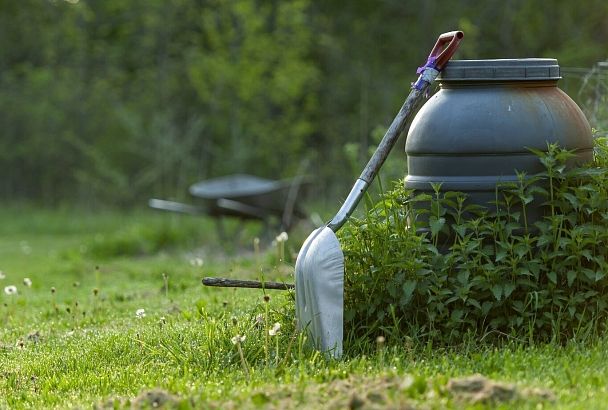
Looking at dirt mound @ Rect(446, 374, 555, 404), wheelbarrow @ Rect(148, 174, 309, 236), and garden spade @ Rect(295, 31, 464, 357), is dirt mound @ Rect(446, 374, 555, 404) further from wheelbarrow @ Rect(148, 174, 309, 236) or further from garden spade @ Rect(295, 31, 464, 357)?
wheelbarrow @ Rect(148, 174, 309, 236)

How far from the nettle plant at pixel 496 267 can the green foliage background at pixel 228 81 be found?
11.6m

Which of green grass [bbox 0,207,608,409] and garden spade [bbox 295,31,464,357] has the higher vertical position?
garden spade [bbox 295,31,464,357]

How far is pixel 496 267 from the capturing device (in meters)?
4.61

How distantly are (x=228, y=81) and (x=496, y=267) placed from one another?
44.4 feet

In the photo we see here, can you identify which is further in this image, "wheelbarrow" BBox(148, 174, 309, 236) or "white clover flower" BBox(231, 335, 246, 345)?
"wheelbarrow" BBox(148, 174, 309, 236)

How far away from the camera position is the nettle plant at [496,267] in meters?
4.56

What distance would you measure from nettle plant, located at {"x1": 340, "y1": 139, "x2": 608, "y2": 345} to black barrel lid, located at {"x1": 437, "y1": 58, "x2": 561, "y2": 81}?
42 centimetres

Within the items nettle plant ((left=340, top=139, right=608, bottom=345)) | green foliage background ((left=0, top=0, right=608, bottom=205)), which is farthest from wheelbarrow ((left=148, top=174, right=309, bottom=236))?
nettle plant ((left=340, top=139, right=608, bottom=345))

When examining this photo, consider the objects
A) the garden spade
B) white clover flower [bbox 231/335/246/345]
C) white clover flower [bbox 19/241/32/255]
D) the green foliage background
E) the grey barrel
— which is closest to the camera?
white clover flower [bbox 231/335/246/345]

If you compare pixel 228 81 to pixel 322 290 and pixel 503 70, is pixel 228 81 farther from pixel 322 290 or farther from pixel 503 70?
pixel 322 290

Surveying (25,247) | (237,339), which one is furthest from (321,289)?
(25,247)

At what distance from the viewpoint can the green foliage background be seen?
1755cm

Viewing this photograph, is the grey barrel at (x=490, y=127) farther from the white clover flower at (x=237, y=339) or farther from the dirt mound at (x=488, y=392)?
the dirt mound at (x=488, y=392)

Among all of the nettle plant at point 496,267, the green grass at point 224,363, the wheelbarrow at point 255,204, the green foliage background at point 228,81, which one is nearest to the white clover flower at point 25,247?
the wheelbarrow at point 255,204
